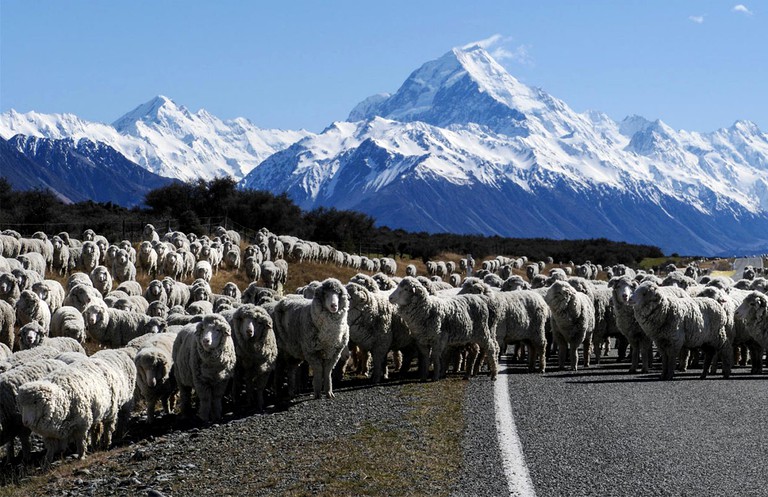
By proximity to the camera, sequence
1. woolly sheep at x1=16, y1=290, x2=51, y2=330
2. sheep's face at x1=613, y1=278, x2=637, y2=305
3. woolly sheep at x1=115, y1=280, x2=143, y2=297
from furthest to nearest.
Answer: woolly sheep at x1=115, y1=280, x2=143, y2=297 → woolly sheep at x1=16, y1=290, x2=51, y2=330 → sheep's face at x1=613, y1=278, x2=637, y2=305

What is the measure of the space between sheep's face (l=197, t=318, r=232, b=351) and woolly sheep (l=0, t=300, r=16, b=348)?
29.6 ft

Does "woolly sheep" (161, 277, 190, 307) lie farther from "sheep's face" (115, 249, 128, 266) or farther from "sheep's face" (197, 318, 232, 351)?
"sheep's face" (197, 318, 232, 351)

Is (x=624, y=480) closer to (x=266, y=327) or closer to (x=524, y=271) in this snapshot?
(x=266, y=327)

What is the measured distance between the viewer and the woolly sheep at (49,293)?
81.3 feet

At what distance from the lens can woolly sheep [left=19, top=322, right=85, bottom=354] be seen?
1678cm

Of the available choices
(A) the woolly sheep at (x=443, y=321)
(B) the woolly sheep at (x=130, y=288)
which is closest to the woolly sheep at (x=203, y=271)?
(B) the woolly sheep at (x=130, y=288)

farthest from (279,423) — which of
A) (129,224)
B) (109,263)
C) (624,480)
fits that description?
(129,224)

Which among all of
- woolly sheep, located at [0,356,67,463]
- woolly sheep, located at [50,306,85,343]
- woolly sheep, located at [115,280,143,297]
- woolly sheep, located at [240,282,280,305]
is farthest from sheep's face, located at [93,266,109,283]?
woolly sheep, located at [0,356,67,463]

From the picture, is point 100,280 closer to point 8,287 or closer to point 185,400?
point 8,287

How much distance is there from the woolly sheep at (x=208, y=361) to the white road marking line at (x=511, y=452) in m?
4.06

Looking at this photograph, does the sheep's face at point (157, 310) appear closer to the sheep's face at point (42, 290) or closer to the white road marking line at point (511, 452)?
the sheep's face at point (42, 290)

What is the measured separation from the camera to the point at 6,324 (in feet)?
71.5

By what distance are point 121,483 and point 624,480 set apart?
546 centimetres

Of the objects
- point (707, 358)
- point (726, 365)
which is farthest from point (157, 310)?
point (726, 365)
